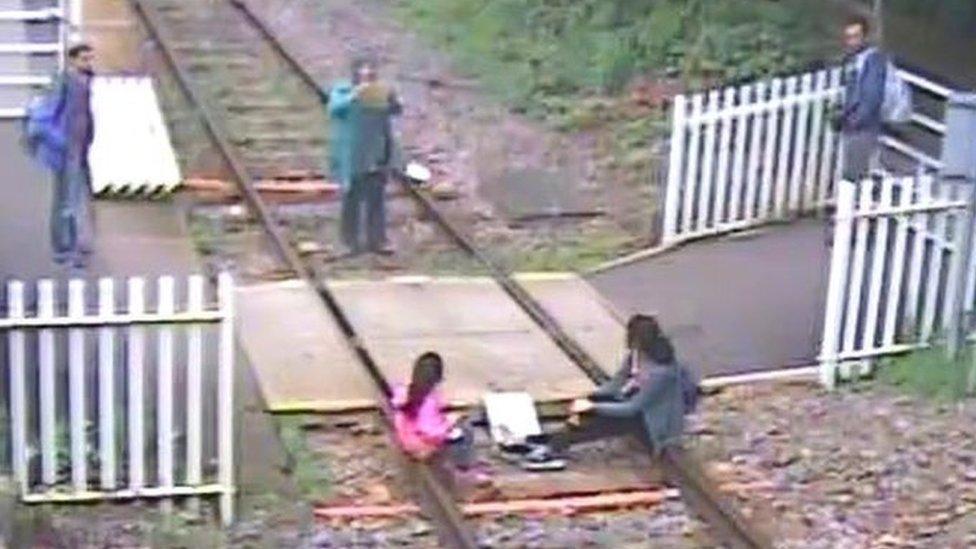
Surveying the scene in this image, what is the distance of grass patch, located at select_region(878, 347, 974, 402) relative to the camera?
41.0ft

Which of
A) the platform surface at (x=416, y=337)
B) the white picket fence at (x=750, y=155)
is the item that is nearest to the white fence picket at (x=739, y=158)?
the white picket fence at (x=750, y=155)

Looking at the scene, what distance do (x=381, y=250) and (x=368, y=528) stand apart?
517 cm

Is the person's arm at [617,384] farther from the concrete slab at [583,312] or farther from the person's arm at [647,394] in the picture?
the concrete slab at [583,312]

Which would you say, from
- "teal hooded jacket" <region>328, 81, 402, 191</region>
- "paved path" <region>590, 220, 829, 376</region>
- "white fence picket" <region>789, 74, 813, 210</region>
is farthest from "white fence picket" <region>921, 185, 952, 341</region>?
"teal hooded jacket" <region>328, 81, 402, 191</region>

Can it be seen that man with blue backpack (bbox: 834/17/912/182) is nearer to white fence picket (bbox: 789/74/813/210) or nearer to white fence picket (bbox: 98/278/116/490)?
white fence picket (bbox: 789/74/813/210)

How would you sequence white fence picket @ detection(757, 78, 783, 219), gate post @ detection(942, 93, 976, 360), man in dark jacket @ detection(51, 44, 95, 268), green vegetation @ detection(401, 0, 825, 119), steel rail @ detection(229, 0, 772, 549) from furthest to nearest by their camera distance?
green vegetation @ detection(401, 0, 825, 119), white fence picket @ detection(757, 78, 783, 219), man in dark jacket @ detection(51, 44, 95, 268), gate post @ detection(942, 93, 976, 360), steel rail @ detection(229, 0, 772, 549)

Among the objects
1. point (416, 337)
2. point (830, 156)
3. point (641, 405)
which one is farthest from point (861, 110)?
point (641, 405)

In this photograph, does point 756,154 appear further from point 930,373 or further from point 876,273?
point 930,373

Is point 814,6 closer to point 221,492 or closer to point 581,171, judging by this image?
point 581,171

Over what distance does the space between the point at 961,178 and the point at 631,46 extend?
28.7 ft

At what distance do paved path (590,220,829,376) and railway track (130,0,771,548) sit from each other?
78 centimetres

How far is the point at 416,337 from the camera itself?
13.5 meters

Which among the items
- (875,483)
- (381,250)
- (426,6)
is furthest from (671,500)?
(426,6)

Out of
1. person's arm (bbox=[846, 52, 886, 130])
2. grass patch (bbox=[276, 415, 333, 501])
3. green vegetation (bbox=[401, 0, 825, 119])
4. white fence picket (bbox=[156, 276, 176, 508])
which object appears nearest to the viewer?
white fence picket (bbox=[156, 276, 176, 508])
